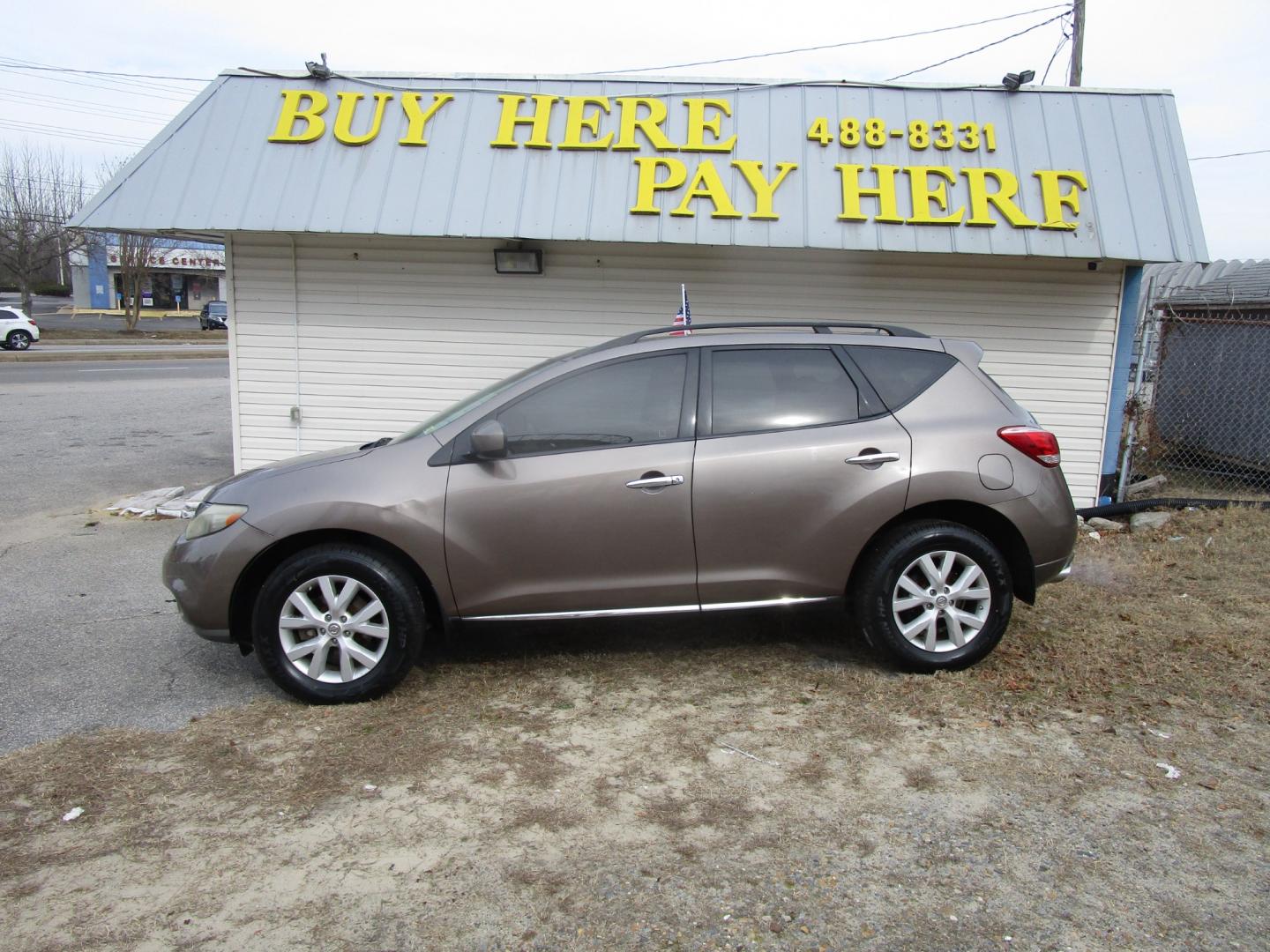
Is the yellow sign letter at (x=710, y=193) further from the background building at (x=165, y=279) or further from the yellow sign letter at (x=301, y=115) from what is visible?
the background building at (x=165, y=279)

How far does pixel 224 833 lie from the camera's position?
135 inches

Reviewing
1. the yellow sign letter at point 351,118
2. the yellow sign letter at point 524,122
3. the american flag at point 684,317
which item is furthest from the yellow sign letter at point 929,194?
the yellow sign letter at point 351,118

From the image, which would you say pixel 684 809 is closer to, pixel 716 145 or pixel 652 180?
pixel 652 180

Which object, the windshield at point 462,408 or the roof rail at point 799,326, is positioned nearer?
the windshield at point 462,408

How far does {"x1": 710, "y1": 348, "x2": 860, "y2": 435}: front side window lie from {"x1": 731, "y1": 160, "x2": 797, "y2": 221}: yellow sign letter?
128 inches

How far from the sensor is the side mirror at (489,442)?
4.40m

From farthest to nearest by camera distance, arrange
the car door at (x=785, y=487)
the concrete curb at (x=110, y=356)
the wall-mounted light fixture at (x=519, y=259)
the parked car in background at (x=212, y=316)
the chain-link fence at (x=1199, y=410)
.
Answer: the parked car in background at (x=212, y=316) < the concrete curb at (x=110, y=356) < the chain-link fence at (x=1199, y=410) < the wall-mounted light fixture at (x=519, y=259) < the car door at (x=785, y=487)

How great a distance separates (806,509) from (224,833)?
2811mm

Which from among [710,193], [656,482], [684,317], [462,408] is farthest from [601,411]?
[710,193]

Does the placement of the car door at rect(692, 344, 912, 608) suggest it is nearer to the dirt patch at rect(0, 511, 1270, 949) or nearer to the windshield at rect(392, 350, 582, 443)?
the dirt patch at rect(0, 511, 1270, 949)

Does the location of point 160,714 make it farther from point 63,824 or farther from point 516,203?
point 516,203

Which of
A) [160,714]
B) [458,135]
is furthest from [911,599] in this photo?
[458,135]

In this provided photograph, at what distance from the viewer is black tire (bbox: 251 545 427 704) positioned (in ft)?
14.5

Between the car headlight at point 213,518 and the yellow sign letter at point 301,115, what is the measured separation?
478cm
